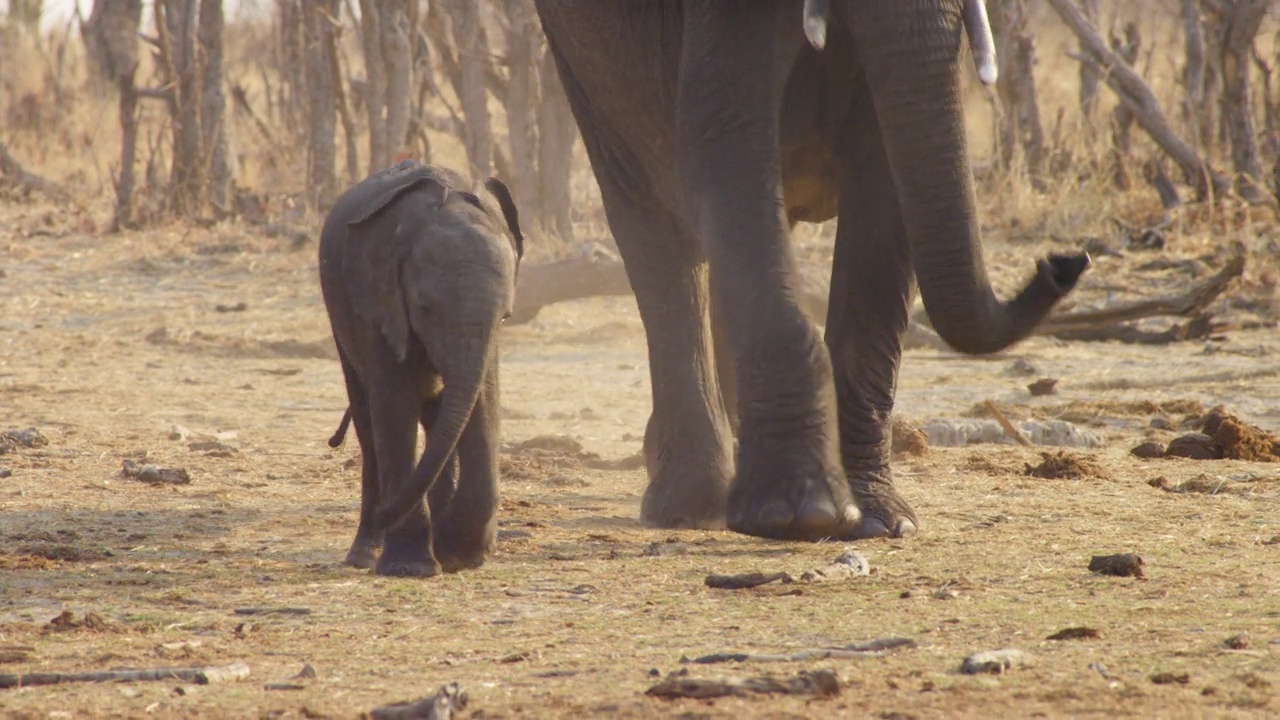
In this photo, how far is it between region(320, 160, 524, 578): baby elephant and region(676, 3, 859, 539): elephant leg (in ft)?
1.90

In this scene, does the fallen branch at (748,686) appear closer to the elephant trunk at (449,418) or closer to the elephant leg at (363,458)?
the elephant trunk at (449,418)

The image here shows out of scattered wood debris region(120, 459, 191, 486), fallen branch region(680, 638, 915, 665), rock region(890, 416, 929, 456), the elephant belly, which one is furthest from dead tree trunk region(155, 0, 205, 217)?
fallen branch region(680, 638, 915, 665)

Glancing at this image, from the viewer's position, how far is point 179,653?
385 cm

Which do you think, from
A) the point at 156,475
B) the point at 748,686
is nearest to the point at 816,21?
the point at 748,686

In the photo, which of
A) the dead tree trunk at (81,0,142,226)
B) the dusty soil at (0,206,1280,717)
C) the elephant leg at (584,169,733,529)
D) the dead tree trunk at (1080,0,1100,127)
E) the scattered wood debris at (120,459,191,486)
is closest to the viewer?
the dusty soil at (0,206,1280,717)

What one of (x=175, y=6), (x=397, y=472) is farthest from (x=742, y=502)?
(x=175, y=6)

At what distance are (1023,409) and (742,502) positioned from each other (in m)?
4.20

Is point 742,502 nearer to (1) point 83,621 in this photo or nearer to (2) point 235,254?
(1) point 83,621

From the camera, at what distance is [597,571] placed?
4.95m

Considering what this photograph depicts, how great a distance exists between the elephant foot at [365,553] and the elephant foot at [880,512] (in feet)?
4.44

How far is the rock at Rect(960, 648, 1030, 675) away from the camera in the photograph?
3.54 meters

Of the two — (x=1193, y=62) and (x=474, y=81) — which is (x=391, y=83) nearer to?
(x=474, y=81)

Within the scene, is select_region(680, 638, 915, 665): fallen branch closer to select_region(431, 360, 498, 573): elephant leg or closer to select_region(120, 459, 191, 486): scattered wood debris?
select_region(431, 360, 498, 573): elephant leg

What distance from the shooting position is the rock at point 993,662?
11.6ft
